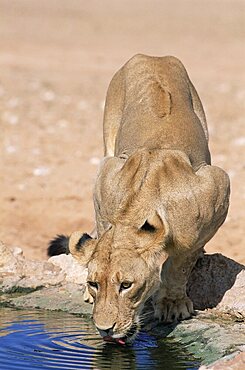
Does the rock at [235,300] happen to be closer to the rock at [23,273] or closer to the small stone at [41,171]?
the rock at [23,273]

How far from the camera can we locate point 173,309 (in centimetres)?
677

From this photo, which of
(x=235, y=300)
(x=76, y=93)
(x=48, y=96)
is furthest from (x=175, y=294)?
(x=76, y=93)

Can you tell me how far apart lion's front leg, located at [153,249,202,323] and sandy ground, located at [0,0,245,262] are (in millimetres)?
2480

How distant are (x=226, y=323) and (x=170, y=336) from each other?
37 centimetres

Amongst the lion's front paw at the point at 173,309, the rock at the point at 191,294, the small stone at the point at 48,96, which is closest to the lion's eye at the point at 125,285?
the rock at the point at 191,294

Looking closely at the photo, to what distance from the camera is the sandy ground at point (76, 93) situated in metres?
10.5

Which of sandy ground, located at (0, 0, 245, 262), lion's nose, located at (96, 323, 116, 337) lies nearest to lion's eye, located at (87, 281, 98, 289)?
lion's nose, located at (96, 323, 116, 337)

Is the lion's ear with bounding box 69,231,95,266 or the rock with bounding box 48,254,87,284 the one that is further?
the rock with bounding box 48,254,87,284

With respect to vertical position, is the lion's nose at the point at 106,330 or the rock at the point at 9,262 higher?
the rock at the point at 9,262

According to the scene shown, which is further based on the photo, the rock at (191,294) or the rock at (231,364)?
the rock at (191,294)

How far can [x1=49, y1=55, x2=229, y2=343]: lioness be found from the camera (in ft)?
19.1

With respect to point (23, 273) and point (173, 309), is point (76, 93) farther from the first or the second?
point (173, 309)

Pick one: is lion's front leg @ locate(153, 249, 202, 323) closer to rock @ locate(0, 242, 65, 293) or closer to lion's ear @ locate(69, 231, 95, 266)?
lion's ear @ locate(69, 231, 95, 266)

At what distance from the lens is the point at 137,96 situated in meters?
7.81
